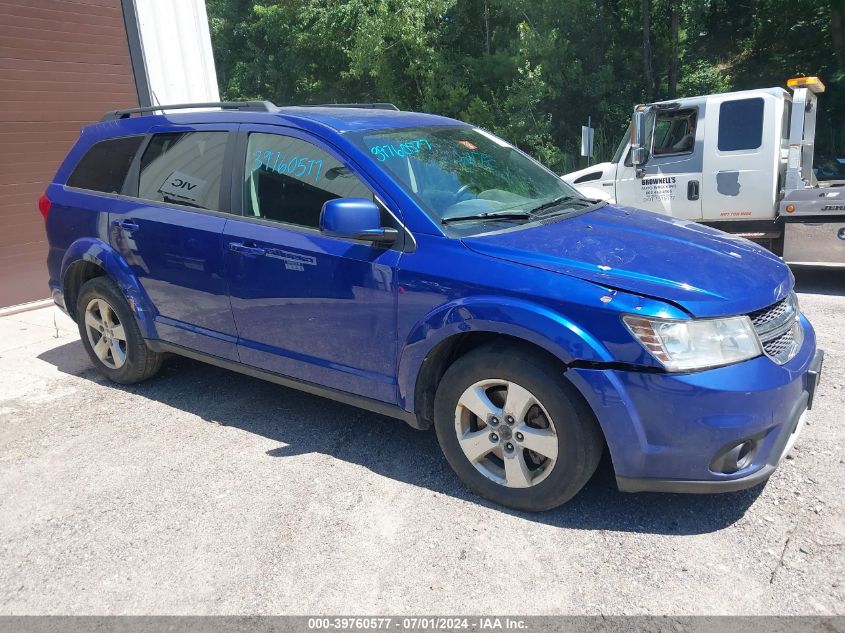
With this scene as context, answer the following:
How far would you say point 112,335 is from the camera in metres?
4.95

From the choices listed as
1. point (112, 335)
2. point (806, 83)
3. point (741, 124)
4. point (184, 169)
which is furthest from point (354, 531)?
point (806, 83)

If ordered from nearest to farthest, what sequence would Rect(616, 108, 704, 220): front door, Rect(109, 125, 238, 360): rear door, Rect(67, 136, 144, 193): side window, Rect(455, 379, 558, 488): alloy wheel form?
Rect(455, 379, 558, 488): alloy wheel < Rect(109, 125, 238, 360): rear door < Rect(67, 136, 144, 193): side window < Rect(616, 108, 704, 220): front door

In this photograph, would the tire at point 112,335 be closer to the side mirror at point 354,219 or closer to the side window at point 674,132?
the side mirror at point 354,219

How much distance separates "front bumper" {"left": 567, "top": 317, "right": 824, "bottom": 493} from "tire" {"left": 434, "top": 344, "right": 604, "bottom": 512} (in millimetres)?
116

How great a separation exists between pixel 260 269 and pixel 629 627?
8.19 ft

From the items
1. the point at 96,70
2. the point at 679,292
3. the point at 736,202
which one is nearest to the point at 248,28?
the point at 96,70

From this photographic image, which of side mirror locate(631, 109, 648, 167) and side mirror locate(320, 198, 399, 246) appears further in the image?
side mirror locate(631, 109, 648, 167)

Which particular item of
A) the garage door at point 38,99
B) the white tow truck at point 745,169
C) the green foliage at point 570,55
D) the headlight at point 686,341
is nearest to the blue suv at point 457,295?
the headlight at point 686,341

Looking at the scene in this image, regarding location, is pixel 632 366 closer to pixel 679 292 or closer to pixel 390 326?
pixel 679 292

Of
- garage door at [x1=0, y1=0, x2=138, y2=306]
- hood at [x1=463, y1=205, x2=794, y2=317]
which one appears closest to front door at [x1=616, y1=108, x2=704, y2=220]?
hood at [x1=463, y1=205, x2=794, y2=317]

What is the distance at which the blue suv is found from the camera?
279 cm

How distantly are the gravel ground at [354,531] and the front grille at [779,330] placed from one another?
0.72 metres

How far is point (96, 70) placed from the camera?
8656 mm

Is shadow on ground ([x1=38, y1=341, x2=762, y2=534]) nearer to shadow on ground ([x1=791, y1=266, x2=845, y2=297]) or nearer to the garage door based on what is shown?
the garage door
